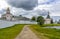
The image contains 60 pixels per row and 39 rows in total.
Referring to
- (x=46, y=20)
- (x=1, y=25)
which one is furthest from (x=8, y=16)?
(x=1, y=25)

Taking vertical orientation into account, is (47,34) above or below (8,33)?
below

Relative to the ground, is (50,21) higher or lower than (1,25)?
lower

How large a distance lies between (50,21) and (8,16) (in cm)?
3156

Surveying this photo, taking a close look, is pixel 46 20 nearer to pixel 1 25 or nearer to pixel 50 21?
pixel 50 21

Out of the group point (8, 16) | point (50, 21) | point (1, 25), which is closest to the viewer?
point (1, 25)

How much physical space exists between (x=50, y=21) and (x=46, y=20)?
354 cm

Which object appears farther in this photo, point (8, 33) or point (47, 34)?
point (47, 34)

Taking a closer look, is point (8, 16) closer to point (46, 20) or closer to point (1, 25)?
point (46, 20)

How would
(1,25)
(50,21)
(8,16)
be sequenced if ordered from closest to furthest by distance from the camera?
(1,25) < (8,16) < (50,21)

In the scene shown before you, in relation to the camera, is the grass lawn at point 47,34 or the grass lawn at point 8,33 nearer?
the grass lawn at point 8,33

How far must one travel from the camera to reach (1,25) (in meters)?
35.4

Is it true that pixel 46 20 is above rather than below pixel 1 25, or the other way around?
below

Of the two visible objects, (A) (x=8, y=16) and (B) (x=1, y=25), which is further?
(A) (x=8, y=16)

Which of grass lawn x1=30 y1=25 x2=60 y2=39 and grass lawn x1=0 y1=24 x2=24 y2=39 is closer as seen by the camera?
grass lawn x1=0 y1=24 x2=24 y2=39
